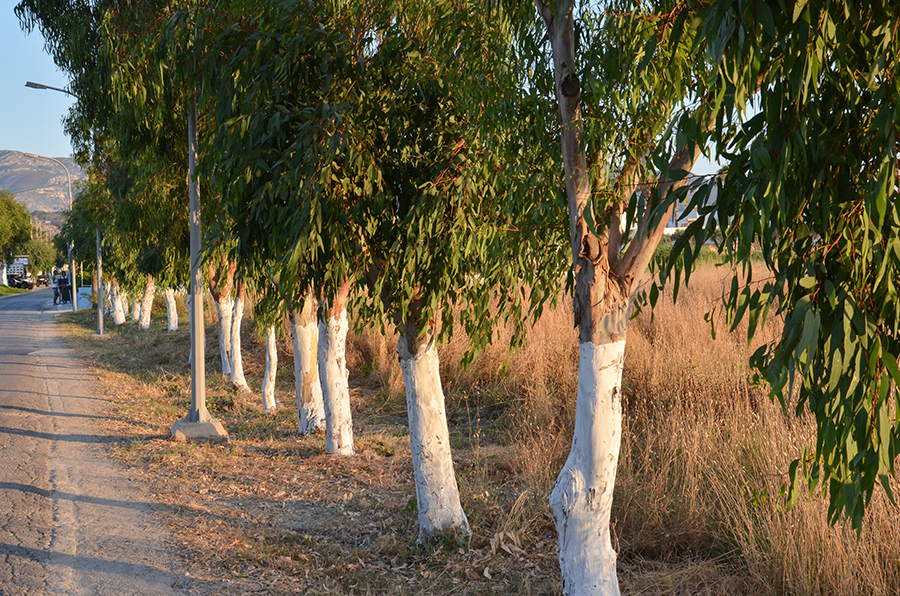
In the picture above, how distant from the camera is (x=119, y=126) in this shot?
10.3m

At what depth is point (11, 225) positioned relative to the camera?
67188 millimetres

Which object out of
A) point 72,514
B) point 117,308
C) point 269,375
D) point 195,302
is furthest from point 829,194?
point 117,308

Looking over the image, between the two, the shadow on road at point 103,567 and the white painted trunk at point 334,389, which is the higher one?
the white painted trunk at point 334,389

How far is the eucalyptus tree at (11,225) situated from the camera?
6531cm

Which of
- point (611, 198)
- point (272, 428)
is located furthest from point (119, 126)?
point (611, 198)

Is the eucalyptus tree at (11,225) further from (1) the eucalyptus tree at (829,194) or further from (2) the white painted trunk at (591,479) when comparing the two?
(1) the eucalyptus tree at (829,194)

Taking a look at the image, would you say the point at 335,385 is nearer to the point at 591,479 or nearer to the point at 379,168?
the point at 379,168

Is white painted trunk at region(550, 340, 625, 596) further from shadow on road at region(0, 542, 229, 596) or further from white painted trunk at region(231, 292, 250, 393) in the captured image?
white painted trunk at region(231, 292, 250, 393)

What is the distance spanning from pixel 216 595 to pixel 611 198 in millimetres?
3964

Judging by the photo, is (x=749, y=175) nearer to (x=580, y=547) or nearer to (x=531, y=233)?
(x=531, y=233)

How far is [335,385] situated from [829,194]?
24.7 feet

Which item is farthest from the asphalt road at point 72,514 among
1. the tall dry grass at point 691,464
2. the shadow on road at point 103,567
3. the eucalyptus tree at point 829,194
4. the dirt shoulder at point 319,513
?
the eucalyptus tree at point 829,194

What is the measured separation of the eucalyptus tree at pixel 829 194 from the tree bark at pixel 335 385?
7.14m

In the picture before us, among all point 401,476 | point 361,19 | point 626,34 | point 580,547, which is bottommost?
point 401,476
